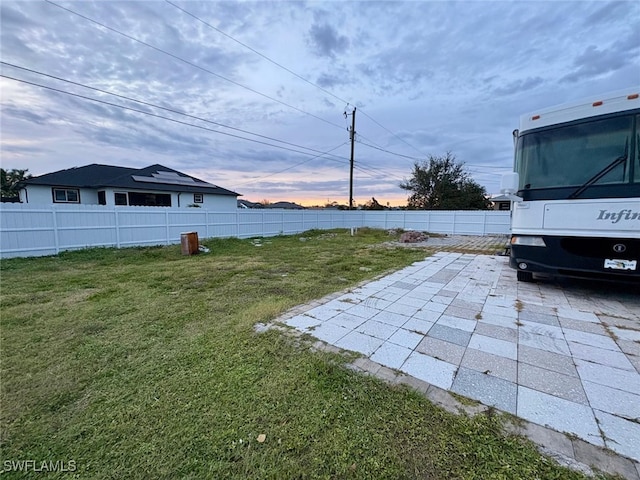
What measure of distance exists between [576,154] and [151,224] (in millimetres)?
11315

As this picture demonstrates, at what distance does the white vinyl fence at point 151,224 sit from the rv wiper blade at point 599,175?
36.5 feet

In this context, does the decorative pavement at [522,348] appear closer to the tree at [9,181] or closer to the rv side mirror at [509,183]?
the rv side mirror at [509,183]

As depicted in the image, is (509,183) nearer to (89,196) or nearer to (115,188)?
(115,188)

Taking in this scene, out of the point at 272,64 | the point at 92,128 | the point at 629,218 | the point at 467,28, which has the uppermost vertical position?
the point at 272,64

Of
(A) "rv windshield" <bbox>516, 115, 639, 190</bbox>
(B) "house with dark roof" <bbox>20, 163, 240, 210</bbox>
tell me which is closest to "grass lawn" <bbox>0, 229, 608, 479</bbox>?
(A) "rv windshield" <bbox>516, 115, 639, 190</bbox>

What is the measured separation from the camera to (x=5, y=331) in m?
2.75

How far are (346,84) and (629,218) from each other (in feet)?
39.2

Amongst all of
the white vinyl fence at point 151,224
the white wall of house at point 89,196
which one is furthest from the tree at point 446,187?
the white wall of house at point 89,196

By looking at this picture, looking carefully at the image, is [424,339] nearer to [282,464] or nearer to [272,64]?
[282,464]

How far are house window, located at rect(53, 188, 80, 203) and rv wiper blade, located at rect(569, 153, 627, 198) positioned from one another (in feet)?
73.0

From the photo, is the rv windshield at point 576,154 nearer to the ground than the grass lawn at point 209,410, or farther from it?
farther from it

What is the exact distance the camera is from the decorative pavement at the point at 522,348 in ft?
4.90

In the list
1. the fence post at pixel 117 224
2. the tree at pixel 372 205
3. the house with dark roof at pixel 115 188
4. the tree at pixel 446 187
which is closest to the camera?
the fence post at pixel 117 224

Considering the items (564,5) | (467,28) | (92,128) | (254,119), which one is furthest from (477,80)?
(92,128)
